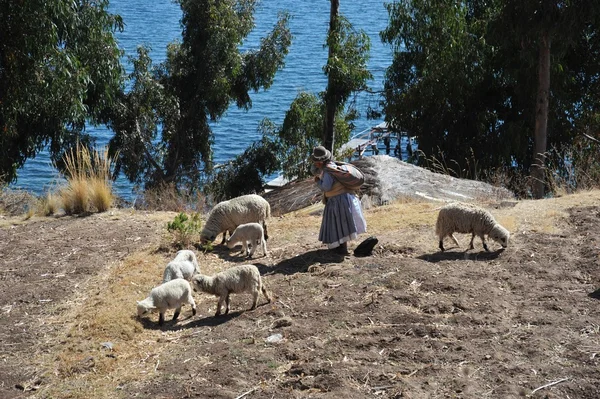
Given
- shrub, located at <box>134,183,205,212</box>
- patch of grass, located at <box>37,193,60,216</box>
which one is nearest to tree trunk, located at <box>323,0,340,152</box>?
shrub, located at <box>134,183,205,212</box>

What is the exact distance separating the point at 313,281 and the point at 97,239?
4168 millimetres

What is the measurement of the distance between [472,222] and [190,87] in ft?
57.5

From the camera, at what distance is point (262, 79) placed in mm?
27266

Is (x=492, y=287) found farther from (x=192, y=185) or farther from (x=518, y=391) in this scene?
(x=192, y=185)

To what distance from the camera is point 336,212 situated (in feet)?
36.0

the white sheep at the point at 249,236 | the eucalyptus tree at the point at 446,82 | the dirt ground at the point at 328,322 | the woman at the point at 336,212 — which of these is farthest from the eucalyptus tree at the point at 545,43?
the white sheep at the point at 249,236

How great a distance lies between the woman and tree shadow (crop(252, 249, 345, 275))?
15 centimetres

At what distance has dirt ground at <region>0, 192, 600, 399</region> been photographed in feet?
24.5

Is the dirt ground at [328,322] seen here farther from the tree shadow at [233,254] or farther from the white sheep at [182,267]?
the white sheep at [182,267]

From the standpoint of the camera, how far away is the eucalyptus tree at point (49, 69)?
15.4 meters

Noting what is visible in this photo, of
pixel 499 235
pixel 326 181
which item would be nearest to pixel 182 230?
pixel 326 181

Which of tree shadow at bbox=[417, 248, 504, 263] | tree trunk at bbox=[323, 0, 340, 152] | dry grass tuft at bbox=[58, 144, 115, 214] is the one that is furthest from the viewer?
tree trunk at bbox=[323, 0, 340, 152]

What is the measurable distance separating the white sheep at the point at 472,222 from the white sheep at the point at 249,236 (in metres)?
2.40

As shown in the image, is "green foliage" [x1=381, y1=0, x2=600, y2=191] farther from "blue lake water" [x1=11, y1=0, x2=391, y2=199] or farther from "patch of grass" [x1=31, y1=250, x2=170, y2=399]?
"patch of grass" [x1=31, y1=250, x2=170, y2=399]
